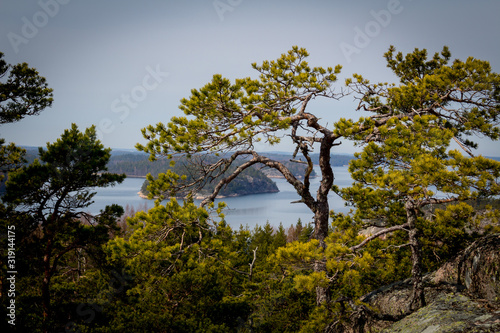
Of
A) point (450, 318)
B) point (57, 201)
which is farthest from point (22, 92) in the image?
point (450, 318)

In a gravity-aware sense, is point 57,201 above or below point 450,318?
above

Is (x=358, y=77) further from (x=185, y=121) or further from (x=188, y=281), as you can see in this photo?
(x=188, y=281)

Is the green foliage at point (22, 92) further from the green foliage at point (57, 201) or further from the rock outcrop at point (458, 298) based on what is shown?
the rock outcrop at point (458, 298)

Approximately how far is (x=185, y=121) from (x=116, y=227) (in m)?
5.15

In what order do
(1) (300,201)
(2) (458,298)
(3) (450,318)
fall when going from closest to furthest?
(3) (450,318) < (2) (458,298) < (1) (300,201)

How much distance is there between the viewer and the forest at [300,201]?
4.65 m

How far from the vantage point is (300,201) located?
7402 millimetres

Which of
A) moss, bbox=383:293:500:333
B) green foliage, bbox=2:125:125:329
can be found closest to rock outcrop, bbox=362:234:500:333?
moss, bbox=383:293:500:333

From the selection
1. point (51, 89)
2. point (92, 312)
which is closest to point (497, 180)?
point (92, 312)

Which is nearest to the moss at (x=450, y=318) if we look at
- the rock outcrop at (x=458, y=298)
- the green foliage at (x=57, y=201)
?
the rock outcrop at (x=458, y=298)

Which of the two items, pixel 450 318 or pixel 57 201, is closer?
pixel 450 318

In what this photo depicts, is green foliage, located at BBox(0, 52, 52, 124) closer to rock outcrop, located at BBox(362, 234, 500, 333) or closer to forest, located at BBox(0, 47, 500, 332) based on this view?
forest, located at BBox(0, 47, 500, 332)

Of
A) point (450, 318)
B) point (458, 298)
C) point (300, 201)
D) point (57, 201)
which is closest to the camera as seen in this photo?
→ point (450, 318)

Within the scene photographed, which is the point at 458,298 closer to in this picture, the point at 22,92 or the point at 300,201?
the point at 300,201
